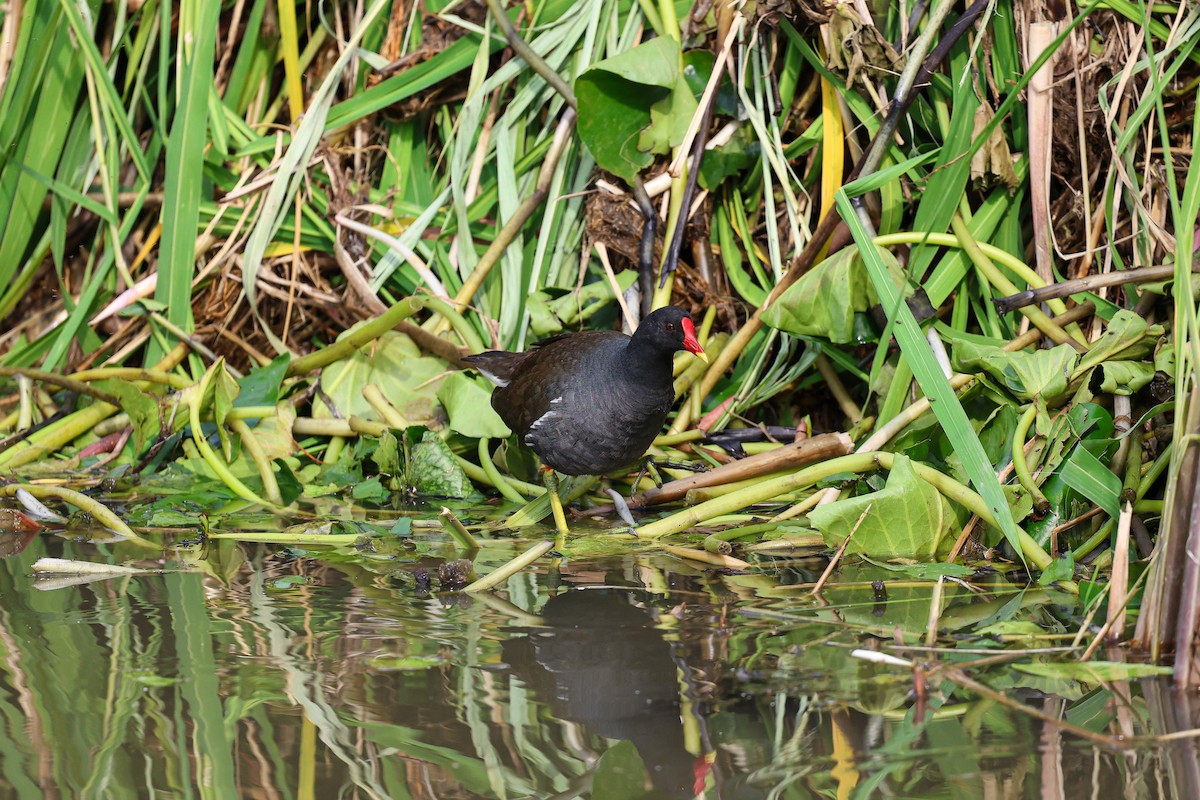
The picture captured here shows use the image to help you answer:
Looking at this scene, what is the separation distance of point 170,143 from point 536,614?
263 centimetres

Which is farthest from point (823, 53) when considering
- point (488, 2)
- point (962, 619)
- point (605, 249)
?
point (962, 619)

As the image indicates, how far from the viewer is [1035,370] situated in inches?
111

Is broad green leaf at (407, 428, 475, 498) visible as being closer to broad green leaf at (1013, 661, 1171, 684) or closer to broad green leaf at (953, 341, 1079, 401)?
broad green leaf at (953, 341, 1079, 401)

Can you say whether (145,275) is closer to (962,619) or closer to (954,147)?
(954,147)

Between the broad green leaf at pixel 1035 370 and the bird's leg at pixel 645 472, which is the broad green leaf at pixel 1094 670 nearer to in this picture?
the broad green leaf at pixel 1035 370

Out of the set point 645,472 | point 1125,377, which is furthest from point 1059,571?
point 645,472

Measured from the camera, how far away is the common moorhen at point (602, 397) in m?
3.25

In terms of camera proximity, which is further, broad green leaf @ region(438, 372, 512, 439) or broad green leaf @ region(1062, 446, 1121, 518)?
broad green leaf @ region(438, 372, 512, 439)

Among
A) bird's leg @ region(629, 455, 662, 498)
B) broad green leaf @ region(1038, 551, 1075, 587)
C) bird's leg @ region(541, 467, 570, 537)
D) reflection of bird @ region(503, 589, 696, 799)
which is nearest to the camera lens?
reflection of bird @ region(503, 589, 696, 799)

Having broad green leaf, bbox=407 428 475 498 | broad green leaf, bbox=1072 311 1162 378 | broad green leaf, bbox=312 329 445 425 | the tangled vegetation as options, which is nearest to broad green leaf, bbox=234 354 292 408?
the tangled vegetation

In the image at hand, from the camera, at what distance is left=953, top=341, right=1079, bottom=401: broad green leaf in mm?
2795

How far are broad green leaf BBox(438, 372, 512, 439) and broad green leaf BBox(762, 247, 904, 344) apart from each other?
37.2 inches

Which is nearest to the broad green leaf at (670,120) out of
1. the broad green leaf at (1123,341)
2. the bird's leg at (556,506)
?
the bird's leg at (556,506)

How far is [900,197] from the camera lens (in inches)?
135
